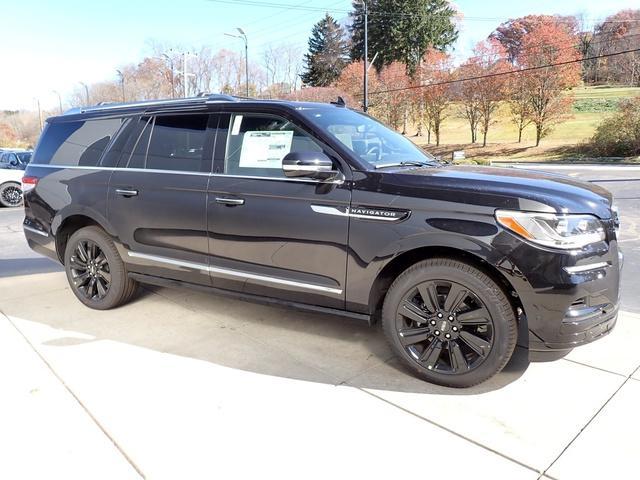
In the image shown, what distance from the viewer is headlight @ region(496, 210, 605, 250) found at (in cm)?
263

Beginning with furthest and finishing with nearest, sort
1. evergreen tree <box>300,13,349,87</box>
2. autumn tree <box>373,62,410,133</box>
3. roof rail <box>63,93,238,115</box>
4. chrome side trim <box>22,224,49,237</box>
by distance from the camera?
evergreen tree <box>300,13,349,87</box>
autumn tree <box>373,62,410,133</box>
chrome side trim <box>22,224,49,237</box>
roof rail <box>63,93,238,115</box>

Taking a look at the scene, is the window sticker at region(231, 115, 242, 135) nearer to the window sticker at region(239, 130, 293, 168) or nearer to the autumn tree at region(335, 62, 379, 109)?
the window sticker at region(239, 130, 293, 168)

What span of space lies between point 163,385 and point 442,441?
1.72m

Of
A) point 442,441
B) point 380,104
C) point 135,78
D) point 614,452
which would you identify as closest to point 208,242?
point 442,441

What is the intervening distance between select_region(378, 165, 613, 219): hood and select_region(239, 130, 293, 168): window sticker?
2.76ft

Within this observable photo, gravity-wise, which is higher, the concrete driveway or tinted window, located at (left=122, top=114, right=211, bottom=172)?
tinted window, located at (left=122, top=114, right=211, bottom=172)

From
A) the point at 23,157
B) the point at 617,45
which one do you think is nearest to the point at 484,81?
the point at 23,157

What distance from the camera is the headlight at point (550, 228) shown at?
2.63 metres

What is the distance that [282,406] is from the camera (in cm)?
285

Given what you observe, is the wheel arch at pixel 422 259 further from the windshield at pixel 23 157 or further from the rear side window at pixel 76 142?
the windshield at pixel 23 157

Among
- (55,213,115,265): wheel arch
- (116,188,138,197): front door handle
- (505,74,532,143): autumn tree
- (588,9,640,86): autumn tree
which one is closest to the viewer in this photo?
(116,188,138,197): front door handle

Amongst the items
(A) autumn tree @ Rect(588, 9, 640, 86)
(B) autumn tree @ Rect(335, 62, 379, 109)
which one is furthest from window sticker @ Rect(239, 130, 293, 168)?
(A) autumn tree @ Rect(588, 9, 640, 86)

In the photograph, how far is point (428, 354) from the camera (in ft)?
10.00

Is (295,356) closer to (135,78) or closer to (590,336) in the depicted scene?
(590,336)
